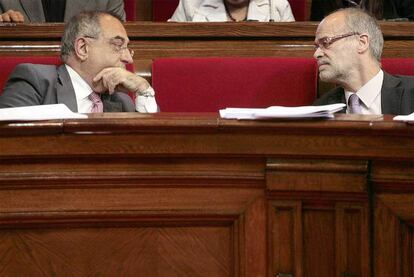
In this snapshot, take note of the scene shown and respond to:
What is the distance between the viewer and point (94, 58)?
1.48 m

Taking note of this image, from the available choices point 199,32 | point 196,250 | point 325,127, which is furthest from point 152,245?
point 199,32

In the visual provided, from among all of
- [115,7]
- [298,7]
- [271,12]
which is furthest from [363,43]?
[115,7]

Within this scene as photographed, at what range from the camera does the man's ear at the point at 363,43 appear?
1.49m

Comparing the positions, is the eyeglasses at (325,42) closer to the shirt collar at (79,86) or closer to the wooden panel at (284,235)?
the shirt collar at (79,86)

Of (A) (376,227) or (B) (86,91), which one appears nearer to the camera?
(A) (376,227)

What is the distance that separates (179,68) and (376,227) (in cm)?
75

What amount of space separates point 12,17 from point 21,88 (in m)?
0.36

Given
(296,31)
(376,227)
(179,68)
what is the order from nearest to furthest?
(376,227)
(179,68)
(296,31)

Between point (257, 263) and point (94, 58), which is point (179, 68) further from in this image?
point (257, 263)

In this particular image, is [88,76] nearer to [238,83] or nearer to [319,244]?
[238,83]

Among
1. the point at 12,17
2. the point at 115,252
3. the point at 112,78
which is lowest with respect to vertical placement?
the point at 115,252

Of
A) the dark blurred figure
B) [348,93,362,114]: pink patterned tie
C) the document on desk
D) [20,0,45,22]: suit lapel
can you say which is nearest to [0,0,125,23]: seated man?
[20,0,45,22]: suit lapel

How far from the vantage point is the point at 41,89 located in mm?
1376

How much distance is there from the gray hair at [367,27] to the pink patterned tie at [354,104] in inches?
3.8
